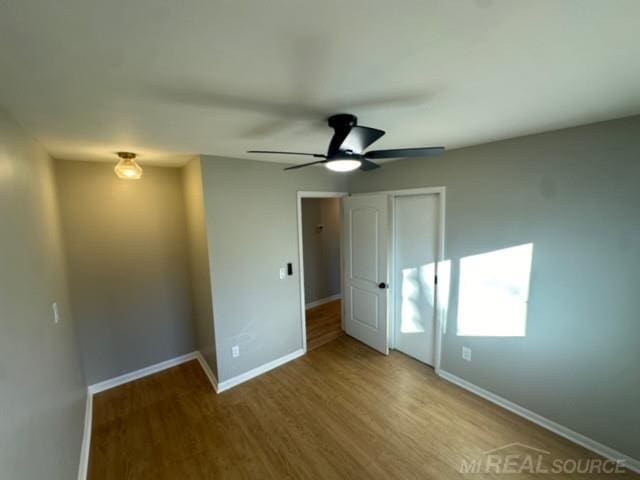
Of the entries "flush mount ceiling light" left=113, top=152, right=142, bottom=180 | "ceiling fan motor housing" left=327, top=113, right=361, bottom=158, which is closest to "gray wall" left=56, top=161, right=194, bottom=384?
"flush mount ceiling light" left=113, top=152, right=142, bottom=180

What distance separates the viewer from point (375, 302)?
3406 mm

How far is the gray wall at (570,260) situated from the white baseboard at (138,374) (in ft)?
10.9

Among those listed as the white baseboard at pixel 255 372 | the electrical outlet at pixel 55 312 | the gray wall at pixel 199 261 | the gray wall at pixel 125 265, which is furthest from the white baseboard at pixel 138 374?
the electrical outlet at pixel 55 312

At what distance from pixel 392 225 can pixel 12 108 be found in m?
3.12

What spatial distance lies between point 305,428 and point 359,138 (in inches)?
91.9

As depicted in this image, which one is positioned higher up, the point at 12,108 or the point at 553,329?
the point at 12,108

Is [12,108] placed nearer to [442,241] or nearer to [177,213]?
[177,213]

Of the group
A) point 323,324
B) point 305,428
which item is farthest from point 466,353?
point 323,324

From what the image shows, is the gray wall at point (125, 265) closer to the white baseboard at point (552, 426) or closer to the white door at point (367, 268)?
the white door at point (367, 268)

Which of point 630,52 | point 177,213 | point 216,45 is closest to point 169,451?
point 177,213

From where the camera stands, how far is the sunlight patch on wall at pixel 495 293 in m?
2.27

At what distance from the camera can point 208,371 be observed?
303 cm

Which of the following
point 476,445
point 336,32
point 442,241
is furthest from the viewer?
point 442,241
